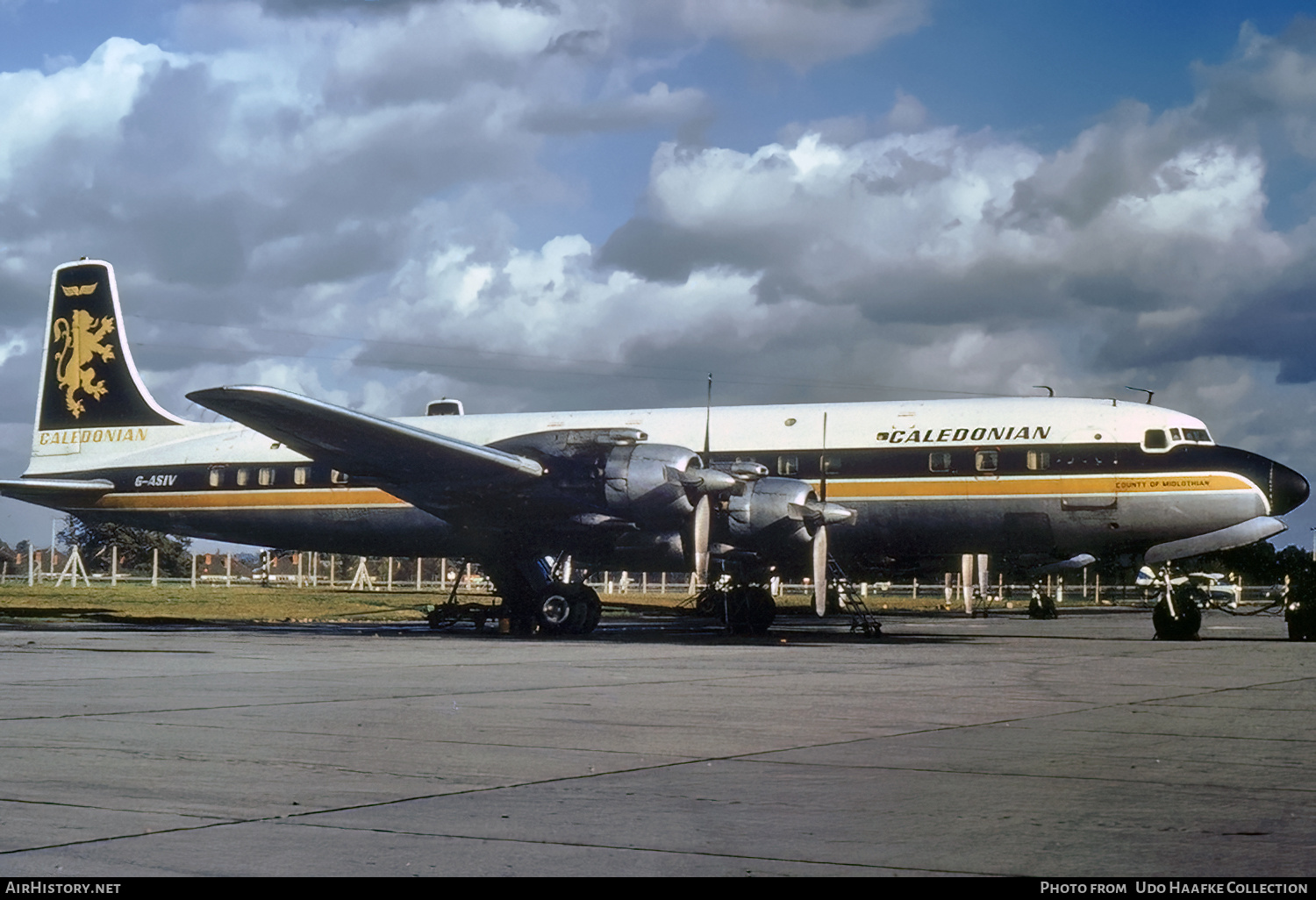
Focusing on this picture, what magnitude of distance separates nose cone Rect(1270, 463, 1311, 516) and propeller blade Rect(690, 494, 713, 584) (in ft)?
33.8

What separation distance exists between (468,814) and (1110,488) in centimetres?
2039

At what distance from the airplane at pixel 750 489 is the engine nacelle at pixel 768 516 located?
0.04 metres

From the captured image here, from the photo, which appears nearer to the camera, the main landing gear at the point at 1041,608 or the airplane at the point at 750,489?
the airplane at the point at 750,489

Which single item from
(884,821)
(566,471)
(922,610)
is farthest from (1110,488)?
(922,610)

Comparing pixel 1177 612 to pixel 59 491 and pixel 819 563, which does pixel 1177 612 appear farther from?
pixel 59 491

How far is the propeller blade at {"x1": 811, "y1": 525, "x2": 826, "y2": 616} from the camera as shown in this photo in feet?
75.4

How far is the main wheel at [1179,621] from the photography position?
2342 centimetres

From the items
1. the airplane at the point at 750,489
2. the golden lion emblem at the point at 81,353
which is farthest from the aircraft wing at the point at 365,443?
the golden lion emblem at the point at 81,353

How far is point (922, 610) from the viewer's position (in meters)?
48.0

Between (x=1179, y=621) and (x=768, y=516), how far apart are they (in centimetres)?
757

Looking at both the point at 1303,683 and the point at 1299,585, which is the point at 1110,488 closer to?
the point at 1299,585

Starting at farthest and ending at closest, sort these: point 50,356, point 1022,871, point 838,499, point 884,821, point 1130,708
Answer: point 50,356, point 838,499, point 1130,708, point 884,821, point 1022,871

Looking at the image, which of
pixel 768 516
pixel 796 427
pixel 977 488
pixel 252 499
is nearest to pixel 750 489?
pixel 768 516

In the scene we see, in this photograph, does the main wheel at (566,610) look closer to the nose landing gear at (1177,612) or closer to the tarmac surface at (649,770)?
the tarmac surface at (649,770)
